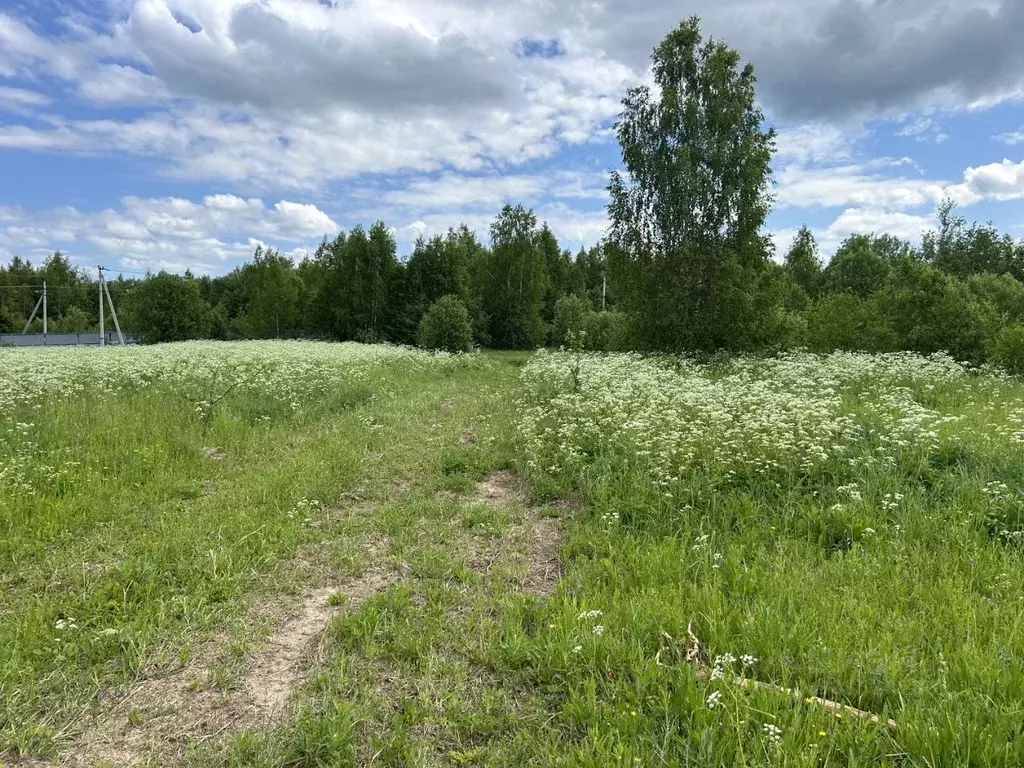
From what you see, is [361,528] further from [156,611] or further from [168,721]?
[168,721]

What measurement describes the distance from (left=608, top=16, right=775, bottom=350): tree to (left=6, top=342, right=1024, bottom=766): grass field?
16.6 meters

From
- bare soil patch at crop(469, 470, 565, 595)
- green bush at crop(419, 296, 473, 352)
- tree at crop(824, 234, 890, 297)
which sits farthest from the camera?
tree at crop(824, 234, 890, 297)

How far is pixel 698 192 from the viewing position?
24.8 metres

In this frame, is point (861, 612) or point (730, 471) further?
point (730, 471)

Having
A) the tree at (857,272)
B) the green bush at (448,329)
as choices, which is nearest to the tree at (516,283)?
the green bush at (448,329)

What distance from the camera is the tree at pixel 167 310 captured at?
6681 centimetres

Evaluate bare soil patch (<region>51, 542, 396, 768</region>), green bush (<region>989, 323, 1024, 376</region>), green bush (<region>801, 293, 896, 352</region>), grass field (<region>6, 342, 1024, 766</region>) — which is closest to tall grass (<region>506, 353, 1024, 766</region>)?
grass field (<region>6, 342, 1024, 766</region>)

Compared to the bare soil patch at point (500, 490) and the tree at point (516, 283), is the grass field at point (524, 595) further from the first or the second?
the tree at point (516, 283)

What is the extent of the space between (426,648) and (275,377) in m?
13.3

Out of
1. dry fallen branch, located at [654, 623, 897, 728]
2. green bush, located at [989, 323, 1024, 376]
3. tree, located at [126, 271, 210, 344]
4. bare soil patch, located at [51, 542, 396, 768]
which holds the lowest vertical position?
bare soil patch, located at [51, 542, 396, 768]

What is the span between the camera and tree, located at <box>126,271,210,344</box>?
66.8 metres

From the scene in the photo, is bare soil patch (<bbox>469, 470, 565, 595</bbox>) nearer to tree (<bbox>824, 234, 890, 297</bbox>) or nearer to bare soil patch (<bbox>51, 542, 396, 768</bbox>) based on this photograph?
bare soil patch (<bbox>51, 542, 396, 768</bbox>)

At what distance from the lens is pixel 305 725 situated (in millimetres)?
3150

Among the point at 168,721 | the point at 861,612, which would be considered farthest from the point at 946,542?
the point at 168,721
